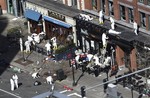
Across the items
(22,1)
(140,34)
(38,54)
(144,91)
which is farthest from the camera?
(22,1)

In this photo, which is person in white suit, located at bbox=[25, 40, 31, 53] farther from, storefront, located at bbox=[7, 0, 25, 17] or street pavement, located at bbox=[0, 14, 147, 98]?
storefront, located at bbox=[7, 0, 25, 17]

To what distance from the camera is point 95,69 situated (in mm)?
66875

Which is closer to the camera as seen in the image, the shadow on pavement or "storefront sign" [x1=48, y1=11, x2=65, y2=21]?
the shadow on pavement

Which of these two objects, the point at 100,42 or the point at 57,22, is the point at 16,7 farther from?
the point at 100,42

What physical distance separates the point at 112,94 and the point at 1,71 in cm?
3163

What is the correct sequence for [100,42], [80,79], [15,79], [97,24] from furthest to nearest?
[100,42] < [97,24] < [80,79] < [15,79]

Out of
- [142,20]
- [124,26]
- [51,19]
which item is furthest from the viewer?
[51,19]

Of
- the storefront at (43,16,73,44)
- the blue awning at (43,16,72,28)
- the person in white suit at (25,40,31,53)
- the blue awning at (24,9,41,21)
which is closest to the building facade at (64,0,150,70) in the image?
the blue awning at (43,16,72,28)

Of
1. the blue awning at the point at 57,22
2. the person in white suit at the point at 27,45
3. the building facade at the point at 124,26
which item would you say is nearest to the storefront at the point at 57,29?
the blue awning at the point at 57,22

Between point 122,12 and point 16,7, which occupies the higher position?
point 122,12

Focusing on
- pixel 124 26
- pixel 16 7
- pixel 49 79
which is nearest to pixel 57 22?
pixel 124 26

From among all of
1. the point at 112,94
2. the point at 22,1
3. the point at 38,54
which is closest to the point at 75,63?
the point at 38,54

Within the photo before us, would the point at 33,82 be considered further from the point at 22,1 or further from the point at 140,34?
the point at 22,1

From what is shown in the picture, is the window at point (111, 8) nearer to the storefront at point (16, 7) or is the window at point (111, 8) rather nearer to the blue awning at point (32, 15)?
the blue awning at point (32, 15)
